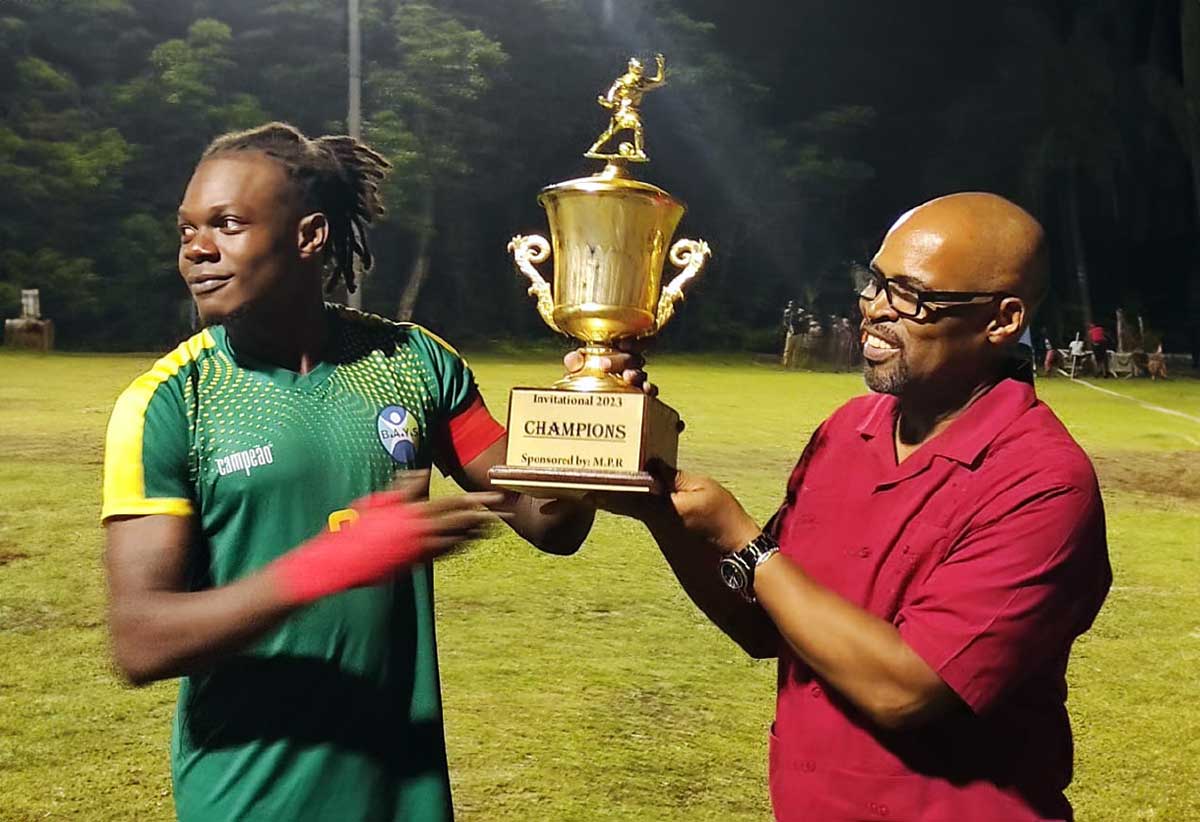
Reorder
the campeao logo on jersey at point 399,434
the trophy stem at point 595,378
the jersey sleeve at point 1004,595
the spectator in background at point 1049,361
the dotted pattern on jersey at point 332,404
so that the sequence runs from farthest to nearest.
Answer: the spectator in background at point 1049,361 < the trophy stem at point 595,378 < the campeao logo on jersey at point 399,434 < the dotted pattern on jersey at point 332,404 < the jersey sleeve at point 1004,595

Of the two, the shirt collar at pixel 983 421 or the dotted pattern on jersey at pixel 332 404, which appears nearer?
the shirt collar at pixel 983 421

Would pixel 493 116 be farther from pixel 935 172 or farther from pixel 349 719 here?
pixel 349 719

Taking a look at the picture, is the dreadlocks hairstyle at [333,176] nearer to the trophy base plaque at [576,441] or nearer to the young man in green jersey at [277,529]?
the young man in green jersey at [277,529]

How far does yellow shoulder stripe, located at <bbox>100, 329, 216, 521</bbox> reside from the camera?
2.02 metres

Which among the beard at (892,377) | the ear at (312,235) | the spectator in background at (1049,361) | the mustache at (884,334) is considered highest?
the ear at (312,235)

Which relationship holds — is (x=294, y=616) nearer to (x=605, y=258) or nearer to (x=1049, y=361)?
(x=605, y=258)

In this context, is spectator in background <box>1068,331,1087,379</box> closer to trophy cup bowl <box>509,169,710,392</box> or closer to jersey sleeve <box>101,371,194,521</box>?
trophy cup bowl <box>509,169,710,392</box>

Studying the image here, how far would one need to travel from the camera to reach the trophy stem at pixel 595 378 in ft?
7.96

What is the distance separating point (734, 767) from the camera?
482 centimetres

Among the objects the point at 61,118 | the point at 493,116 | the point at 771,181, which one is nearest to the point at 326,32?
the point at 493,116

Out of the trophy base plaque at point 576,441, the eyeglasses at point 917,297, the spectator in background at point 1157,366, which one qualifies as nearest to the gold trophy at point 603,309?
the trophy base plaque at point 576,441

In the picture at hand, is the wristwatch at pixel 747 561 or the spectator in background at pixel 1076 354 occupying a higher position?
the wristwatch at pixel 747 561

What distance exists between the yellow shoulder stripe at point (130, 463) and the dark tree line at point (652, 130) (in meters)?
29.7

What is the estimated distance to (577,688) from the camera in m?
5.62
